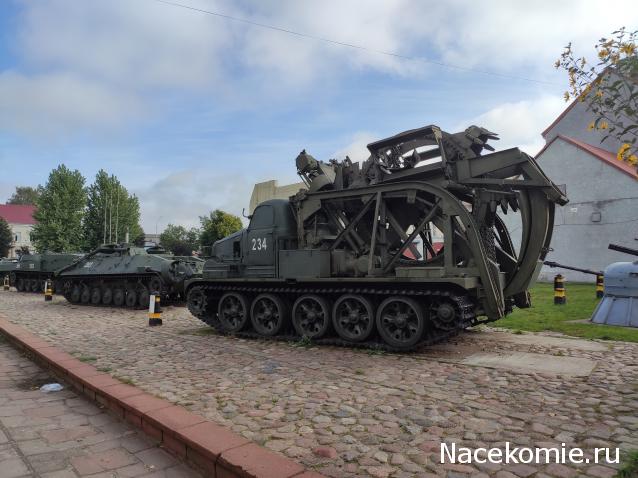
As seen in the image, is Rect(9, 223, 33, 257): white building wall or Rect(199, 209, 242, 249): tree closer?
Rect(199, 209, 242, 249): tree

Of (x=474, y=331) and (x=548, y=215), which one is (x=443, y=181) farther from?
(x=474, y=331)

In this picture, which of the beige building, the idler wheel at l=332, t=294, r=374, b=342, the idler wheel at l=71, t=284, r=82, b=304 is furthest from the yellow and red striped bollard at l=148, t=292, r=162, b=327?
the beige building

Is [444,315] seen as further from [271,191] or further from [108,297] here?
[271,191]

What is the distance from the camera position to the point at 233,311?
1012cm

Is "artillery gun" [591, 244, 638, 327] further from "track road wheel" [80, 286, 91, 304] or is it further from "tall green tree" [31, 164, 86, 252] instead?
"tall green tree" [31, 164, 86, 252]

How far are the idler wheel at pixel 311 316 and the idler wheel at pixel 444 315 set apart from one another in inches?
77.8

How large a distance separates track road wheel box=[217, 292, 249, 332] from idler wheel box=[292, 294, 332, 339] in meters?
1.30

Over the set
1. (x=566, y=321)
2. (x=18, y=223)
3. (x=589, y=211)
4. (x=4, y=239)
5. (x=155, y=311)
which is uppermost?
(x=18, y=223)

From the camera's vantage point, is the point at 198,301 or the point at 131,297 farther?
the point at 131,297

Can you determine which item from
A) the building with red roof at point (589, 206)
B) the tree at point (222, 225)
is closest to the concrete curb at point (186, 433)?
the building with red roof at point (589, 206)

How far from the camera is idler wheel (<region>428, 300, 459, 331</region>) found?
7.10 meters

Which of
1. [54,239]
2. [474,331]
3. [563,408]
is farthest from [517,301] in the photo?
[54,239]

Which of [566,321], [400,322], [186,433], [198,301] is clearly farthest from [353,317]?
[566,321]

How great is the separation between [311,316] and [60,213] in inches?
2079
